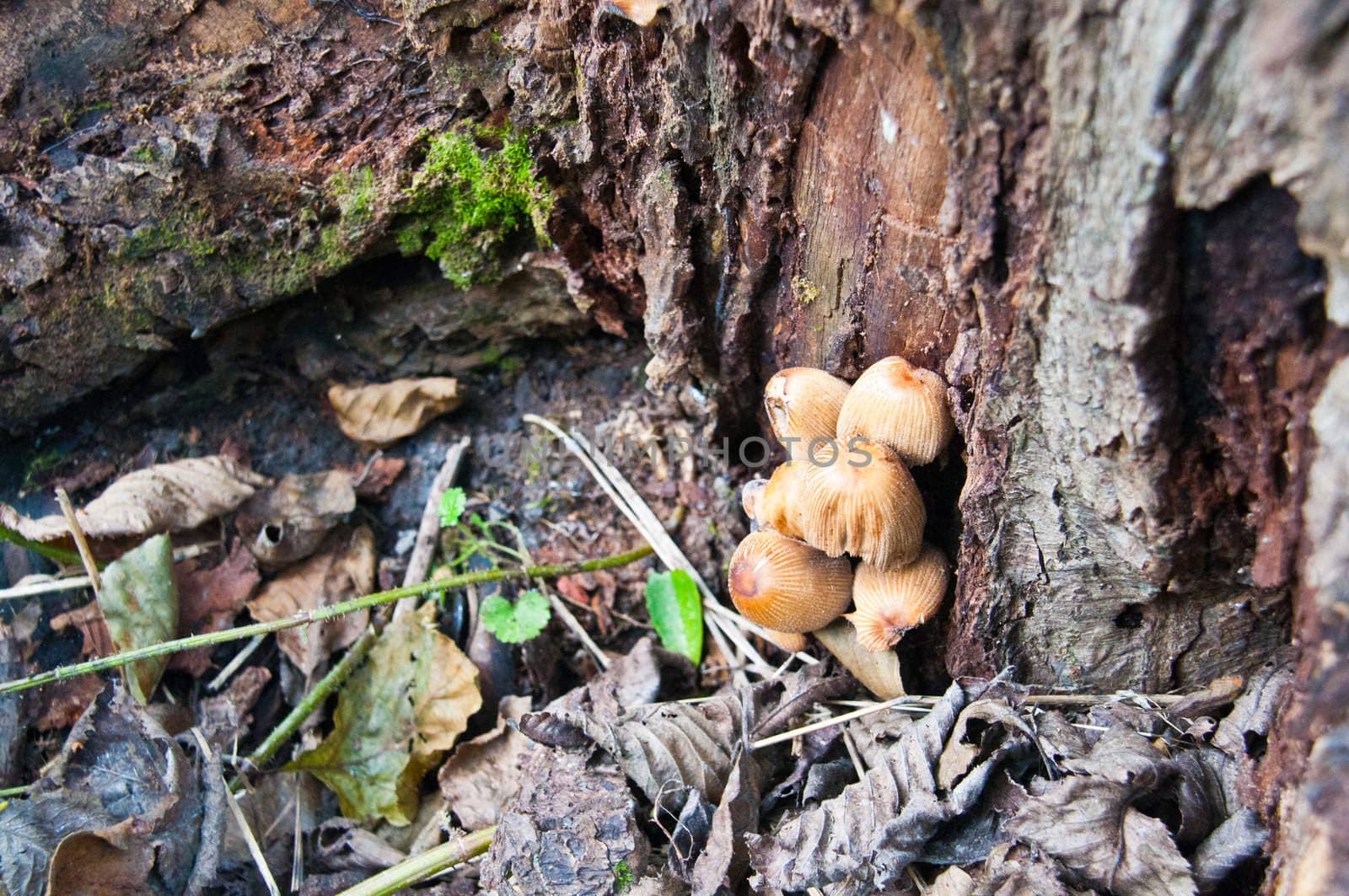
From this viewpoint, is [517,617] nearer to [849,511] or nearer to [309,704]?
[309,704]

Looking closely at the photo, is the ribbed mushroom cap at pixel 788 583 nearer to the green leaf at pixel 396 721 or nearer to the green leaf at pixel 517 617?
the green leaf at pixel 517 617

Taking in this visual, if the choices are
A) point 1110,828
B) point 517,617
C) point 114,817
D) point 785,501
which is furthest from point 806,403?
point 114,817

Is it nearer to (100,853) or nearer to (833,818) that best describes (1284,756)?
(833,818)

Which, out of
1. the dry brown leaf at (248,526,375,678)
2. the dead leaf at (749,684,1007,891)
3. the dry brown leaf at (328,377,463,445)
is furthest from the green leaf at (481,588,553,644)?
the dead leaf at (749,684,1007,891)

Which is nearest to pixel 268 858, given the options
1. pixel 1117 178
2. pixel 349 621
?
pixel 349 621

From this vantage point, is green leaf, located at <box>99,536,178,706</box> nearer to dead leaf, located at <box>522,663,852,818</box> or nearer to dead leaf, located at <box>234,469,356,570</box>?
dead leaf, located at <box>234,469,356,570</box>
